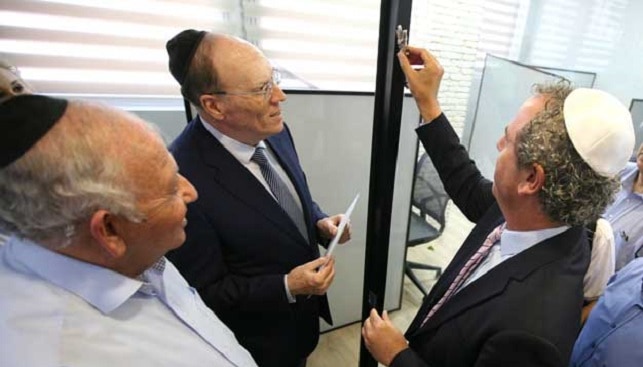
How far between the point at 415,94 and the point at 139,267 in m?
0.79

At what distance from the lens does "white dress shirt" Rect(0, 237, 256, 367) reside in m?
0.44

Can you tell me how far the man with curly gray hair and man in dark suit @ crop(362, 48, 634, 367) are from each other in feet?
1.79

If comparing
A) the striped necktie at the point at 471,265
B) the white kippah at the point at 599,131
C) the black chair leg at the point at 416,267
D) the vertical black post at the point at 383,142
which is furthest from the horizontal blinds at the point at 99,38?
the black chair leg at the point at 416,267

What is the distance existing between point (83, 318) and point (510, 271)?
31.4 inches

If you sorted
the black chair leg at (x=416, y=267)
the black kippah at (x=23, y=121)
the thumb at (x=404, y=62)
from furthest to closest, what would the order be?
the black chair leg at (x=416, y=267) < the thumb at (x=404, y=62) < the black kippah at (x=23, y=121)

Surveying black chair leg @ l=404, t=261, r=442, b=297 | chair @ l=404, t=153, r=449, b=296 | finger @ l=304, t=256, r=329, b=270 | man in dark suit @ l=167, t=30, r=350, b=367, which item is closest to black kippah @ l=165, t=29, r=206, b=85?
man in dark suit @ l=167, t=30, r=350, b=367

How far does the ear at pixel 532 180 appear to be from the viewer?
69 centimetres

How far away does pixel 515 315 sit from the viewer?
2.15ft

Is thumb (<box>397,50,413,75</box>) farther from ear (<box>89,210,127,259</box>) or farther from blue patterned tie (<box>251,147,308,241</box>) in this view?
ear (<box>89,210,127,259</box>)

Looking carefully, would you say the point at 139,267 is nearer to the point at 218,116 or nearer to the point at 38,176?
the point at 38,176

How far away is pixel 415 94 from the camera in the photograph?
93 centimetres

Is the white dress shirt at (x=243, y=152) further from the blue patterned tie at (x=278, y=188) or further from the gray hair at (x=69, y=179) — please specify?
the gray hair at (x=69, y=179)

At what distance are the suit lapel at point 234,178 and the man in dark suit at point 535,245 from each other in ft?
1.53

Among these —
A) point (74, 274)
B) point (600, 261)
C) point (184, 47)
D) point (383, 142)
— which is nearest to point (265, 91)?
point (184, 47)
